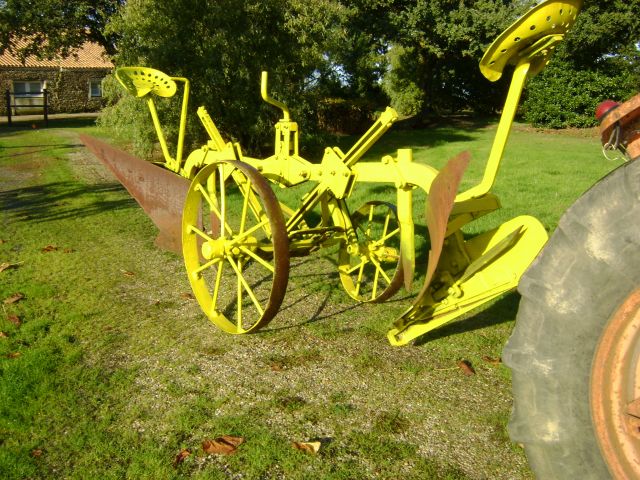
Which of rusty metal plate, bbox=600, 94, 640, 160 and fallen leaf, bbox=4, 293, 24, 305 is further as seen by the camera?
fallen leaf, bbox=4, 293, 24, 305

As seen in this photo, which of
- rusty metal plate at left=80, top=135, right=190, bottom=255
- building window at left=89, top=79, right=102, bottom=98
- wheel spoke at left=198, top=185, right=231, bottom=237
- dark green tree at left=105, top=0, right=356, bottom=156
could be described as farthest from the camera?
building window at left=89, top=79, right=102, bottom=98

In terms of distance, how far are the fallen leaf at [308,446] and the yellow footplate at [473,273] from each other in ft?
3.23

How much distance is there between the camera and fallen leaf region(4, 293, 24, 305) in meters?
4.69

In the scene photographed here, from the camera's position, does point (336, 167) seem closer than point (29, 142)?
Yes

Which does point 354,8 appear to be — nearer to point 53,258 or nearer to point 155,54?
point 155,54

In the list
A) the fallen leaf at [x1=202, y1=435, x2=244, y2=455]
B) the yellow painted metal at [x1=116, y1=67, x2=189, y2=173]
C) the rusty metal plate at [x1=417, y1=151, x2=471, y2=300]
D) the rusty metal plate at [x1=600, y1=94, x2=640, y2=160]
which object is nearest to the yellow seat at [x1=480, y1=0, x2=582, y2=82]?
the rusty metal plate at [x1=417, y1=151, x2=471, y2=300]

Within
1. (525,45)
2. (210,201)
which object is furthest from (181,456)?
(525,45)

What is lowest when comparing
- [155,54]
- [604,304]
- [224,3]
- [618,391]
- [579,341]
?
[618,391]

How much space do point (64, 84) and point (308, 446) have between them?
120 feet

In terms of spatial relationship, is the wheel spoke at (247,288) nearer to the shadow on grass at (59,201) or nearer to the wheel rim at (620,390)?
the wheel rim at (620,390)

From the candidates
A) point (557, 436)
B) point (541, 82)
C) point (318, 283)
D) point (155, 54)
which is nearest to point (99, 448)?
point (557, 436)

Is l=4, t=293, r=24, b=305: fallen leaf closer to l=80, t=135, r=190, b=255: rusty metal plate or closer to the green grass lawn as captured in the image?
the green grass lawn

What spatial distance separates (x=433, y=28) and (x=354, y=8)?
8.30 ft

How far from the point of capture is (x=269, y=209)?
349cm
